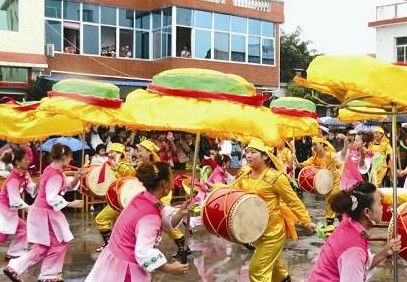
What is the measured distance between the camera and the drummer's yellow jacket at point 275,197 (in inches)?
243

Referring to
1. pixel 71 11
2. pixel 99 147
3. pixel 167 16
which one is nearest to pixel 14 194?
pixel 99 147

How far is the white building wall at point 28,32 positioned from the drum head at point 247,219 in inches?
619

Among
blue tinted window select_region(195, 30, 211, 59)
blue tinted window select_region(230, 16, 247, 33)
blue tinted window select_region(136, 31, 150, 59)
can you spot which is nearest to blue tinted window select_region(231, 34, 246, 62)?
blue tinted window select_region(230, 16, 247, 33)

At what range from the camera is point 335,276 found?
13.1 ft

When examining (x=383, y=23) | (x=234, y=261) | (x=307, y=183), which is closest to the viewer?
(x=234, y=261)

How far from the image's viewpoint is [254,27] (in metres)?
27.3

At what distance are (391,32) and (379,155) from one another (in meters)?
19.8

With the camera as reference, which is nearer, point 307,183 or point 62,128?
point 62,128

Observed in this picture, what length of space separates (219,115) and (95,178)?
5.24 m

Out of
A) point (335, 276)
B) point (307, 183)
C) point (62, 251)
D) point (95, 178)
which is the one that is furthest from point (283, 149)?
point (335, 276)

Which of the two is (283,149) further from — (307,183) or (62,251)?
(62,251)

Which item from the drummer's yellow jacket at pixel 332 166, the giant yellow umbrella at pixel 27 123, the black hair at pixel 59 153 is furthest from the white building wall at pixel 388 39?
the black hair at pixel 59 153

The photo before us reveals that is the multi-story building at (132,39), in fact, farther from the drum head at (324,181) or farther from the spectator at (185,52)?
the drum head at (324,181)

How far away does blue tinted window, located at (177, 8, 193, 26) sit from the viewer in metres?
24.4
